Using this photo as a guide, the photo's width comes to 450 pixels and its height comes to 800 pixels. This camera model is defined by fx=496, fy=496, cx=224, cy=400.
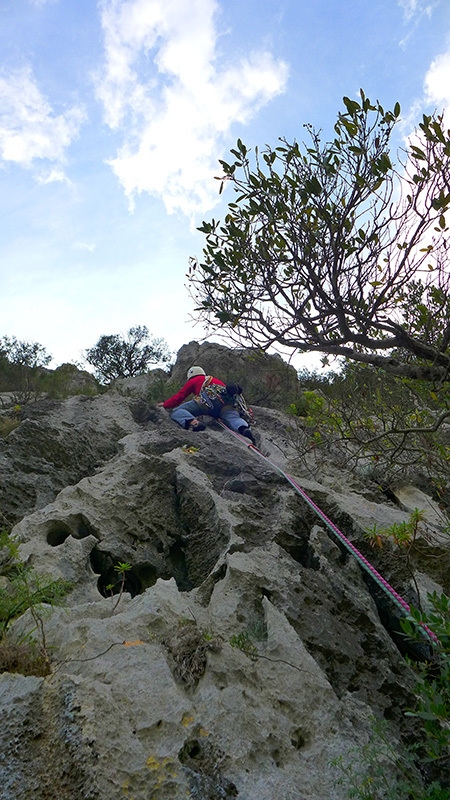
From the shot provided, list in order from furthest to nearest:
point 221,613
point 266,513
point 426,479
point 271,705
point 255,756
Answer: point 426,479, point 266,513, point 221,613, point 271,705, point 255,756

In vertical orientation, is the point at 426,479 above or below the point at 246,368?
below

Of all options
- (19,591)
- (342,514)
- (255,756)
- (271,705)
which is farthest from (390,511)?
(19,591)

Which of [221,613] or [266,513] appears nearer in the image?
[221,613]

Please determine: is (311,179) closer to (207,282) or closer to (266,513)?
(207,282)

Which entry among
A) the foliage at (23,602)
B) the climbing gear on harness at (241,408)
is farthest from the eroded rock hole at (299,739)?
the climbing gear on harness at (241,408)

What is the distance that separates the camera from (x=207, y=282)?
19.1 ft

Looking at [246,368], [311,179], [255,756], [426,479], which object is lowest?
[255,756]

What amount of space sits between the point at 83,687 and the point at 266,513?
3.00 m

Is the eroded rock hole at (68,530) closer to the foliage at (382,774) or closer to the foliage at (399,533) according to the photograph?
the foliage at (399,533)

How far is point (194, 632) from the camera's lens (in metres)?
3.31

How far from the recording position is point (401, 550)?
484 centimetres

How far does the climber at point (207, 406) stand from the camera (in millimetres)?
9219

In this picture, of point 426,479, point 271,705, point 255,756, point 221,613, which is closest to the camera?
point 255,756

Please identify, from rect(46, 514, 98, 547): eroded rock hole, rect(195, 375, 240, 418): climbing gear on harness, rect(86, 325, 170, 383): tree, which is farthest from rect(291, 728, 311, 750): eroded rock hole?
rect(86, 325, 170, 383): tree
